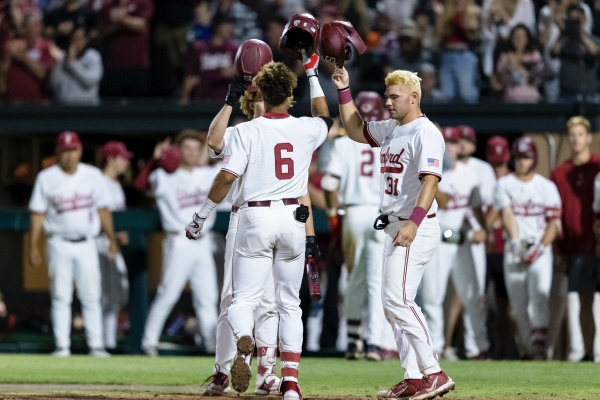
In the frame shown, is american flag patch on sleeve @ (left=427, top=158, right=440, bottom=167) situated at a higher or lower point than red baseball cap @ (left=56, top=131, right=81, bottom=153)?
lower

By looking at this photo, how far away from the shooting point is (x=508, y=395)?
6.98 m

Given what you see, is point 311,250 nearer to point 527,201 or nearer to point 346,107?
point 346,107

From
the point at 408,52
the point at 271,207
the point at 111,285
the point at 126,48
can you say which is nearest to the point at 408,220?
the point at 271,207

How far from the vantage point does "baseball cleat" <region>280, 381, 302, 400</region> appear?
6.16 metres

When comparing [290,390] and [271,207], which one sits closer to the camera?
[290,390]

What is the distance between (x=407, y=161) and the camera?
20.9ft


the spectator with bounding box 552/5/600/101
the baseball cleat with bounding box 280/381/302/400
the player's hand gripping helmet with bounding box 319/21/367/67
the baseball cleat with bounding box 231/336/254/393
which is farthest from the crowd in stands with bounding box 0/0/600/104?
the baseball cleat with bounding box 231/336/254/393

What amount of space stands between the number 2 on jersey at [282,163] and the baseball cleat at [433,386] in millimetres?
1293

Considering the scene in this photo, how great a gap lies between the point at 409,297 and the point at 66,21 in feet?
32.7

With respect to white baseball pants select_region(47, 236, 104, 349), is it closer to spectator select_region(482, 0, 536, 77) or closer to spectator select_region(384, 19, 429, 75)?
spectator select_region(384, 19, 429, 75)

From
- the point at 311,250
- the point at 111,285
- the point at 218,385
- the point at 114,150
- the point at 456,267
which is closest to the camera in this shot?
the point at 311,250

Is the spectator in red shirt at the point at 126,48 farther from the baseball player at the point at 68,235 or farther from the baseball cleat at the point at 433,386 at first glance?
the baseball cleat at the point at 433,386

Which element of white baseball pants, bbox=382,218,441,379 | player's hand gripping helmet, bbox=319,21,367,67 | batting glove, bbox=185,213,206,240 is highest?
player's hand gripping helmet, bbox=319,21,367,67

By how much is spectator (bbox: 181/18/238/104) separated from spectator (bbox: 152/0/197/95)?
294 mm
